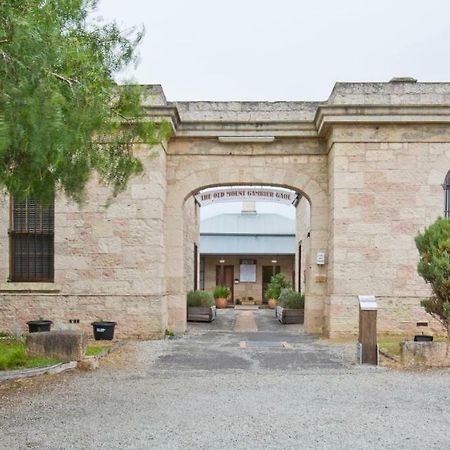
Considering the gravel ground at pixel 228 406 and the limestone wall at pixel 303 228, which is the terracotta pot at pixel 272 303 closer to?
the limestone wall at pixel 303 228

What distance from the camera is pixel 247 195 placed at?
1980 cm

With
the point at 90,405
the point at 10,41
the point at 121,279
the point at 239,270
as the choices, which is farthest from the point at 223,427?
the point at 239,270

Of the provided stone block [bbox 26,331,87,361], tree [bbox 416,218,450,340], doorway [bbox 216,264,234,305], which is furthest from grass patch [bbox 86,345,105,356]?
doorway [bbox 216,264,234,305]

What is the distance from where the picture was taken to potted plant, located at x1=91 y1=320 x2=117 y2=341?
10523mm

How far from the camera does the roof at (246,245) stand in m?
27.8

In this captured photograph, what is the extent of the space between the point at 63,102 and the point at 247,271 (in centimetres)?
2453

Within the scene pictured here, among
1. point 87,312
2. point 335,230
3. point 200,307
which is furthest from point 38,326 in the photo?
point 200,307

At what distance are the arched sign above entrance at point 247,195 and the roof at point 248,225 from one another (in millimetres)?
8607

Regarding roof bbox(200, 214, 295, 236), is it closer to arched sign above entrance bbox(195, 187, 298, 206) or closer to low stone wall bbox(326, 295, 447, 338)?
arched sign above entrance bbox(195, 187, 298, 206)

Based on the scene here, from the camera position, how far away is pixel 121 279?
37.1 ft

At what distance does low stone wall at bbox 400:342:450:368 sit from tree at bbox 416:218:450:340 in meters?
0.53

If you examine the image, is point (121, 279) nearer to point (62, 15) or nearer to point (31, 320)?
point (31, 320)

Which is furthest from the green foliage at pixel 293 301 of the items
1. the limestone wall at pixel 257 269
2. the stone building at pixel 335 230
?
the limestone wall at pixel 257 269

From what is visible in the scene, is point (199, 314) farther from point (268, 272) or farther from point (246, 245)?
point (268, 272)
